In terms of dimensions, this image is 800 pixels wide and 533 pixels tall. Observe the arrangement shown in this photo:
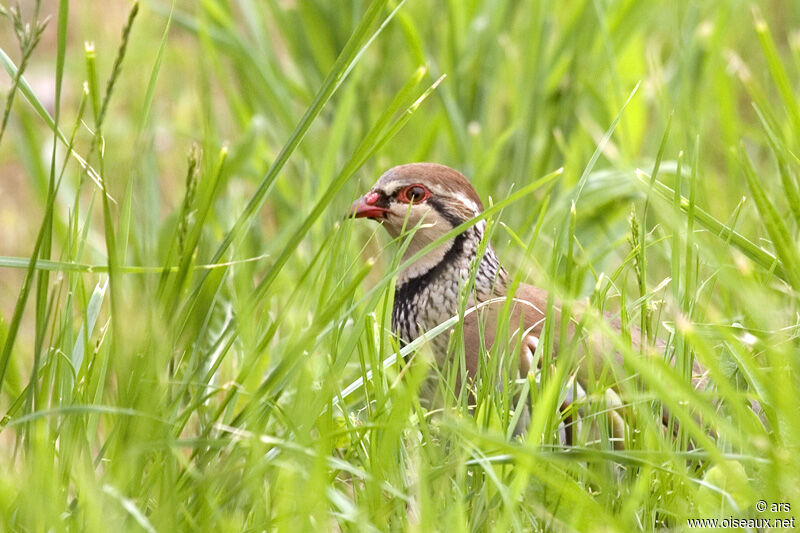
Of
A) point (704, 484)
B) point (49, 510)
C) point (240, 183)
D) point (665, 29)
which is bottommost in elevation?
point (704, 484)

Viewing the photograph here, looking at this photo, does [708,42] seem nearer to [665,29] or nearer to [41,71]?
[665,29]

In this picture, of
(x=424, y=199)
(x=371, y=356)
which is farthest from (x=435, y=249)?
(x=371, y=356)

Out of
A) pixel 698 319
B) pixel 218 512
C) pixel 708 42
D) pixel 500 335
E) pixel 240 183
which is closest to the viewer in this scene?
pixel 218 512

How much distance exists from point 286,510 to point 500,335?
0.73 metres

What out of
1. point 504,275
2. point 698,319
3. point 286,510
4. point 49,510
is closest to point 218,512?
point 286,510

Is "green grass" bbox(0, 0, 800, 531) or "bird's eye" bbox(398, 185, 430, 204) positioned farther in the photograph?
"bird's eye" bbox(398, 185, 430, 204)

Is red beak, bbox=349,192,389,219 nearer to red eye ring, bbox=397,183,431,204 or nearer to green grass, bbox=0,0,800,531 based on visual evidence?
red eye ring, bbox=397,183,431,204

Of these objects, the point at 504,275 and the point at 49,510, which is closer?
the point at 49,510

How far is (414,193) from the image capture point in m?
3.88

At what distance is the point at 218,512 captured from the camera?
2139 millimetres

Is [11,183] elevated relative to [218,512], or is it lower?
elevated

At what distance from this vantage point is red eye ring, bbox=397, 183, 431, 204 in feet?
12.7

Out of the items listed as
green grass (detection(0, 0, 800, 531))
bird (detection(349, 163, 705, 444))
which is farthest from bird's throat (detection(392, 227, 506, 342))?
green grass (detection(0, 0, 800, 531))

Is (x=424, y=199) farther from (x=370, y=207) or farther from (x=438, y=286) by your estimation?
(x=438, y=286)
